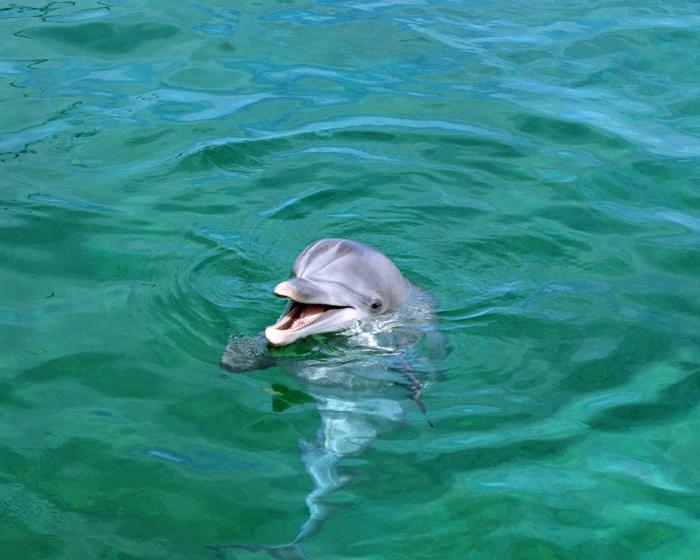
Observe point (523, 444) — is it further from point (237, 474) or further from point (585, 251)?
point (585, 251)

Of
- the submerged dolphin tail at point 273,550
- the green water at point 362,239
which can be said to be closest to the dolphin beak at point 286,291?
the green water at point 362,239

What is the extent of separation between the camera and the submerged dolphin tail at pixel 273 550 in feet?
17.3

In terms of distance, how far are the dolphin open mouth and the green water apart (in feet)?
1.02

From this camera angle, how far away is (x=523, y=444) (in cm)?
619

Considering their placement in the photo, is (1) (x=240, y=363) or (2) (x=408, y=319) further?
(2) (x=408, y=319)

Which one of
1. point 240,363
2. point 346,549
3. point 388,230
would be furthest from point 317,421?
point 388,230

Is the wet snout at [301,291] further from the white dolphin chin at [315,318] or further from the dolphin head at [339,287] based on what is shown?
the white dolphin chin at [315,318]

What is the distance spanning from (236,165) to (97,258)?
2.05 metres

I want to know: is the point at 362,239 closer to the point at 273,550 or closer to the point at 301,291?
the point at 301,291

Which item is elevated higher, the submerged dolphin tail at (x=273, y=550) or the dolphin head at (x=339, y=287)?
the dolphin head at (x=339, y=287)

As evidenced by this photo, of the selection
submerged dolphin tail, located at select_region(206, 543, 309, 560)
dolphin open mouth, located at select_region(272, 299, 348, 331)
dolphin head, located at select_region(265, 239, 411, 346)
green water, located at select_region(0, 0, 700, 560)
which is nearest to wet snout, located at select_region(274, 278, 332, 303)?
dolphin head, located at select_region(265, 239, 411, 346)

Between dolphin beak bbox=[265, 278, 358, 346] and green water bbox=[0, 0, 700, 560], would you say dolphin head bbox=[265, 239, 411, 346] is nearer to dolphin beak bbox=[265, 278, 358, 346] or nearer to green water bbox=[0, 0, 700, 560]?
dolphin beak bbox=[265, 278, 358, 346]

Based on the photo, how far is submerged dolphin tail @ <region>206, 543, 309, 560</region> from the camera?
5281mm

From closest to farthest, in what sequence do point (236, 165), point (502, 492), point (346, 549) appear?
1. point (346, 549)
2. point (502, 492)
3. point (236, 165)
